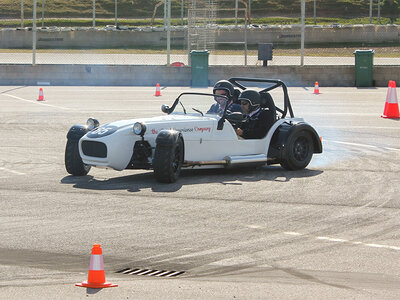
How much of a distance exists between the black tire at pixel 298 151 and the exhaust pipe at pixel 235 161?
1.09 feet

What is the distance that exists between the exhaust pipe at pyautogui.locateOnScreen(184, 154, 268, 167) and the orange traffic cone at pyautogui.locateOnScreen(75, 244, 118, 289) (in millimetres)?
4792

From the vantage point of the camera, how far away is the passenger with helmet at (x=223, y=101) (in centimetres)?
1177

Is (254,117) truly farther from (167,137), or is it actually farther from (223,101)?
(167,137)

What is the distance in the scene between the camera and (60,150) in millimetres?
13727

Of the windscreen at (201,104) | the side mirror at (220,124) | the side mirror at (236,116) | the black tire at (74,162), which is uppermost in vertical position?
the windscreen at (201,104)

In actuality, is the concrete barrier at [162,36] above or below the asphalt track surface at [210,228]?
above

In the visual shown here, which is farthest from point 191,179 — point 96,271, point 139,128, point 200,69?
point 200,69

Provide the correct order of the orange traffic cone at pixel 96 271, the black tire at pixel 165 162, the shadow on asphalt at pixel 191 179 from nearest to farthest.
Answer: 1. the orange traffic cone at pixel 96 271
2. the black tire at pixel 165 162
3. the shadow on asphalt at pixel 191 179

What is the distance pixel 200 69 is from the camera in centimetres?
2714

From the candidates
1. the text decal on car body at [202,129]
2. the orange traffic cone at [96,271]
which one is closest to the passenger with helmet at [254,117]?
the text decal on car body at [202,129]

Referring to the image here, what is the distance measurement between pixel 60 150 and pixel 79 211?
16.3 feet

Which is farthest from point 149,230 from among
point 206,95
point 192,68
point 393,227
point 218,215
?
point 192,68

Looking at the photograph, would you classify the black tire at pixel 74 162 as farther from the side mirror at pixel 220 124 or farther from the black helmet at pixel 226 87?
the black helmet at pixel 226 87

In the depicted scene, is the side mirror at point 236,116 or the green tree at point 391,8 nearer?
the side mirror at point 236,116
